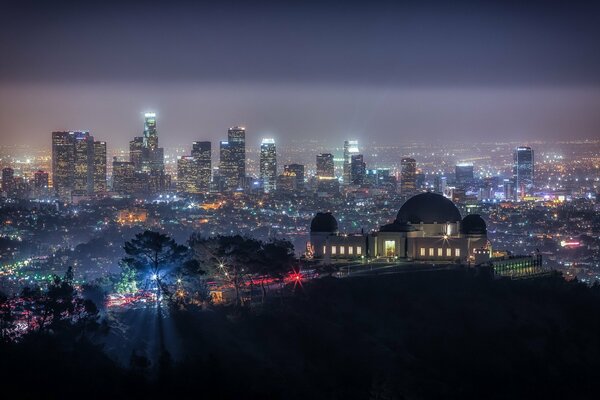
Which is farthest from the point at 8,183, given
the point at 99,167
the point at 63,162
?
the point at 99,167

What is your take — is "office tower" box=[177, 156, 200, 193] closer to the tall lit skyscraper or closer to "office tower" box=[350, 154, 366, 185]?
the tall lit skyscraper

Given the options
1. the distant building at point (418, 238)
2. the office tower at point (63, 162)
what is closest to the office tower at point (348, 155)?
the office tower at point (63, 162)

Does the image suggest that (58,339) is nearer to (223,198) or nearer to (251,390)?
(251,390)

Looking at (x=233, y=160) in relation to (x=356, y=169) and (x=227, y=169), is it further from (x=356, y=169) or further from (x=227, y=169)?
(x=356, y=169)

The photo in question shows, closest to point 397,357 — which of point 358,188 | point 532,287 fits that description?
point 532,287

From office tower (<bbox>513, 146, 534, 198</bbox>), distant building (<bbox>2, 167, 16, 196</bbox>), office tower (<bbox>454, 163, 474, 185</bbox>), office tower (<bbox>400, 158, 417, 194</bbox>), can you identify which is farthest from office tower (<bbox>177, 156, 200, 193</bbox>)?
office tower (<bbox>513, 146, 534, 198</bbox>)

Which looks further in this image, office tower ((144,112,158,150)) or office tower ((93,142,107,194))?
office tower ((144,112,158,150))
